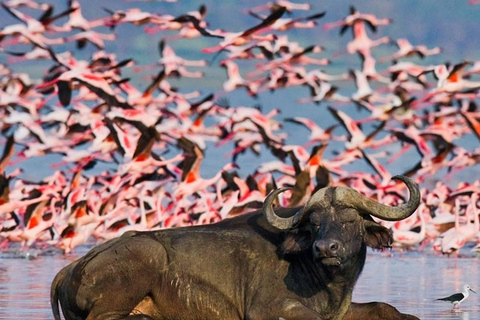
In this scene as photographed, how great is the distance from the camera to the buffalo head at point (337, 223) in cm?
832

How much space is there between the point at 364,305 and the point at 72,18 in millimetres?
33081

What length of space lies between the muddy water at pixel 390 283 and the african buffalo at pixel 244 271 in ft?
4.64

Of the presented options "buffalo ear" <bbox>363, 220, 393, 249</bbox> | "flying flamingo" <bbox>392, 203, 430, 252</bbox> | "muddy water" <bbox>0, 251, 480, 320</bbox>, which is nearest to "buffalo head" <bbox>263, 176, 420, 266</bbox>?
"buffalo ear" <bbox>363, 220, 393, 249</bbox>

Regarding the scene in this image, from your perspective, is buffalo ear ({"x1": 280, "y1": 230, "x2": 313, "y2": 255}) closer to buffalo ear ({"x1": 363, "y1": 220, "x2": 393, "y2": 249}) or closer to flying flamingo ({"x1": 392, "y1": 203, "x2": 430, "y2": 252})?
buffalo ear ({"x1": 363, "y1": 220, "x2": 393, "y2": 249})

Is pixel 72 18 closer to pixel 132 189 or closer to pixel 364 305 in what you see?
pixel 132 189

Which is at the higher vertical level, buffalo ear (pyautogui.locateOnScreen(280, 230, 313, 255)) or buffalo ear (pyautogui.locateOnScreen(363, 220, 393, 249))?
buffalo ear (pyautogui.locateOnScreen(363, 220, 393, 249))

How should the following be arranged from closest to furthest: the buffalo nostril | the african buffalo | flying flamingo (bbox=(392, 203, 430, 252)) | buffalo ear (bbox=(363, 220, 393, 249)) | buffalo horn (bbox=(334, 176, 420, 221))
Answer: the buffalo nostril < buffalo horn (bbox=(334, 176, 420, 221)) < the african buffalo < buffalo ear (bbox=(363, 220, 393, 249)) < flying flamingo (bbox=(392, 203, 430, 252))

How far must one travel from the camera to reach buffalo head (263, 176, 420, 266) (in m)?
8.32

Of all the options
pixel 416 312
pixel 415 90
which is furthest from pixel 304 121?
pixel 416 312

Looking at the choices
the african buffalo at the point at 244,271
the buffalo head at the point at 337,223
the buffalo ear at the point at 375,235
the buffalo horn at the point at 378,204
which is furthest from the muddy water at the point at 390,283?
the buffalo horn at the point at 378,204

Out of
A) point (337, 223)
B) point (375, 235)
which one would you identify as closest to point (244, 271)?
point (337, 223)

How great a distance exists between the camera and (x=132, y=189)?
93.4 ft

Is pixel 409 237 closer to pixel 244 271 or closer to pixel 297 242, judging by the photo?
pixel 244 271

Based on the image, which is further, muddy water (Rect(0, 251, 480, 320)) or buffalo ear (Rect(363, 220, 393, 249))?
muddy water (Rect(0, 251, 480, 320))
